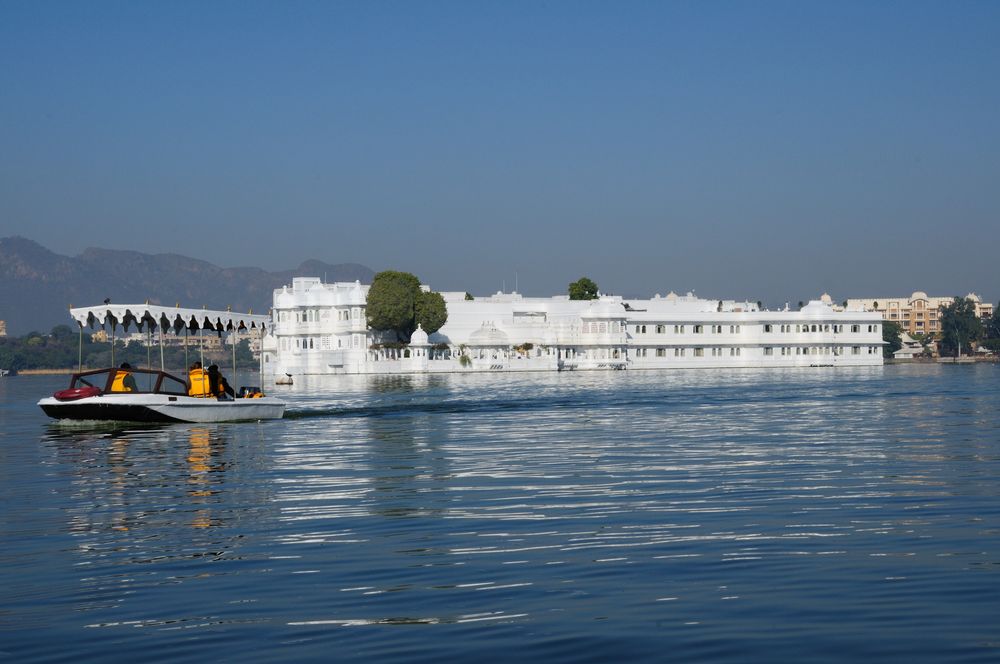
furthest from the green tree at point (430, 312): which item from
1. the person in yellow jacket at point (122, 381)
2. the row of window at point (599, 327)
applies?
the person in yellow jacket at point (122, 381)

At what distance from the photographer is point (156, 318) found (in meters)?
37.1

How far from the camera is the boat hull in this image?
3359 cm

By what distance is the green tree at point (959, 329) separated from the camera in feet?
618

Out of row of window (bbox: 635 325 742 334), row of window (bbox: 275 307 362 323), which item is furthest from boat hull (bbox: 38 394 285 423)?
row of window (bbox: 635 325 742 334)

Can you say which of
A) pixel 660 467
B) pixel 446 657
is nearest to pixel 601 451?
pixel 660 467

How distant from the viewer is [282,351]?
12531 centimetres

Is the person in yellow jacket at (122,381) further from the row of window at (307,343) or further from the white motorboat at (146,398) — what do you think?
the row of window at (307,343)

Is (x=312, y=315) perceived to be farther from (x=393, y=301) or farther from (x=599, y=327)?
(x=599, y=327)

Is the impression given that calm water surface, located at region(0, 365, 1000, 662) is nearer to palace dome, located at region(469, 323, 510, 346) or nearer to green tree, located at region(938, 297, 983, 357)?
palace dome, located at region(469, 323, 510, 346)

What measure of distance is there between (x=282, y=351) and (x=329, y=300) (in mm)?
6723

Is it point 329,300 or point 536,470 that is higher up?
point 329,300

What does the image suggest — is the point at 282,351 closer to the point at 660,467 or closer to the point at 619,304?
the point at 619,304

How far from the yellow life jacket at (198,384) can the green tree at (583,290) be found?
109m

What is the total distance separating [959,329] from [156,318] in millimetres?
169330
